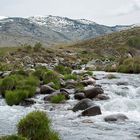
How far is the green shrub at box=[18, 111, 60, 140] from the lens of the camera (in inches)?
580

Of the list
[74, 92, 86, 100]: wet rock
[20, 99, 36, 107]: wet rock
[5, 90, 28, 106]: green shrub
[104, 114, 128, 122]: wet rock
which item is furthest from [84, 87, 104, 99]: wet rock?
[104, 114, 128, 122]: wet rock

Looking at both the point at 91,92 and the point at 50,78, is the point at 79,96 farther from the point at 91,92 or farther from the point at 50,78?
the point at 50,78

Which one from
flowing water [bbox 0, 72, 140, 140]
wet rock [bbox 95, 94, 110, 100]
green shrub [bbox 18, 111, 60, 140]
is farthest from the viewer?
wet rock [bbox 95, 94, 110, 100]

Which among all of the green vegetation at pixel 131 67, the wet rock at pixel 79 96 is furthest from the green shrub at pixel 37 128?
the green vegetation at pixel 131 67

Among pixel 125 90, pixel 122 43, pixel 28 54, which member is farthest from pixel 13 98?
pixel 122 43

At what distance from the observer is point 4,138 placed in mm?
13047

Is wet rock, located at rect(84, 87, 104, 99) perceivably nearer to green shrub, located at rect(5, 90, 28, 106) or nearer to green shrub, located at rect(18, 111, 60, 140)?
green shrub, located at rect(5, 90, 28, 106)

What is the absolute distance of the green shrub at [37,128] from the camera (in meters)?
14.7

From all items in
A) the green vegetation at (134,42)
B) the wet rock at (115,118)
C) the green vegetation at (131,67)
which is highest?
the green vegetation at (134,42)

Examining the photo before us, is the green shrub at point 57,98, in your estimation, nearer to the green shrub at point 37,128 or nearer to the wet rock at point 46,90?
the wet rock at point 46,90

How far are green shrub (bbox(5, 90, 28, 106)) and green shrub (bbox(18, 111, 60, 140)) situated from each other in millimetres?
14033

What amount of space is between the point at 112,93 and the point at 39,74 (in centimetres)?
1163

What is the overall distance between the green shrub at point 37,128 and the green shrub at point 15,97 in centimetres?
1403

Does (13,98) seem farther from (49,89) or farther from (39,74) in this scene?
(39,74)
